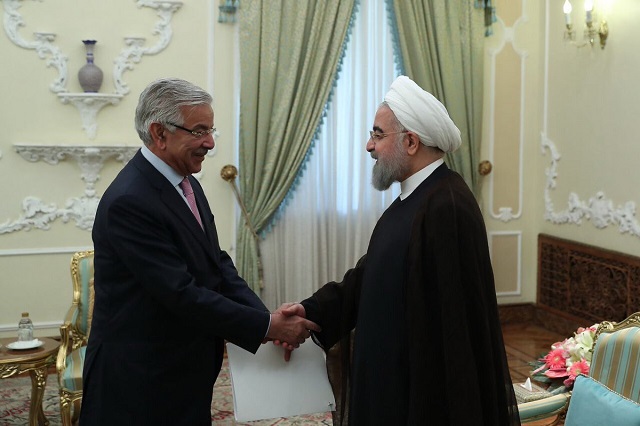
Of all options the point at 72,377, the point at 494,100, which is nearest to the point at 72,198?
the point at 72,377

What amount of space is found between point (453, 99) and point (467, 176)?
0.63 m

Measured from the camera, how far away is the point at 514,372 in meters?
5.14

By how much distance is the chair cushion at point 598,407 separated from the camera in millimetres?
2402

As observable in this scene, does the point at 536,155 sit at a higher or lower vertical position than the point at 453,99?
lower

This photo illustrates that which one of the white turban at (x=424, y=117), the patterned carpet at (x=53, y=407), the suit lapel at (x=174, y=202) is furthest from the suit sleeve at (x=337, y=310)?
the patterned carpet at (x=53, y=407)

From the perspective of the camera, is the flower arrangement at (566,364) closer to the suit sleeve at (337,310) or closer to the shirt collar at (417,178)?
the suit sleeve at (337,310)

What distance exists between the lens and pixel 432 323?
223cm

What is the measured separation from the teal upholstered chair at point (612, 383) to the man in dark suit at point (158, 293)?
44.2 inches

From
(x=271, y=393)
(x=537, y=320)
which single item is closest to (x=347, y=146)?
(x=537, y=320)

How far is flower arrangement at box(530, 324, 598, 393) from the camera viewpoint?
10.2ft

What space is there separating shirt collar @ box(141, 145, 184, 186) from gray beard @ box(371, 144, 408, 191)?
0.65m

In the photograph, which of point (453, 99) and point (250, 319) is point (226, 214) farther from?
point (250, 319)

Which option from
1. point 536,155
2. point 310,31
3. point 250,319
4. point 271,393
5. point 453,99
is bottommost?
point 271,393

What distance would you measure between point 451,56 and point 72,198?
121 inches
